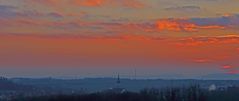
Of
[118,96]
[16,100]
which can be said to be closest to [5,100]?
[16,100]

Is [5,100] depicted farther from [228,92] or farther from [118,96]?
[228,92]

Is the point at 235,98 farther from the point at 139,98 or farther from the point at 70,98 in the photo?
the point at 70,98

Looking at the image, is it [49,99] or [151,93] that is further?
[151,93]

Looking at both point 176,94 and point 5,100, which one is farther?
point 176,94

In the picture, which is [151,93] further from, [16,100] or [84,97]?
[16,100]

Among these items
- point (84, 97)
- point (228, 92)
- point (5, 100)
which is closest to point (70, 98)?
point (84, 97)

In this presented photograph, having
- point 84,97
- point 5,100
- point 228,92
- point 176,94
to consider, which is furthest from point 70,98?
point 228,92
